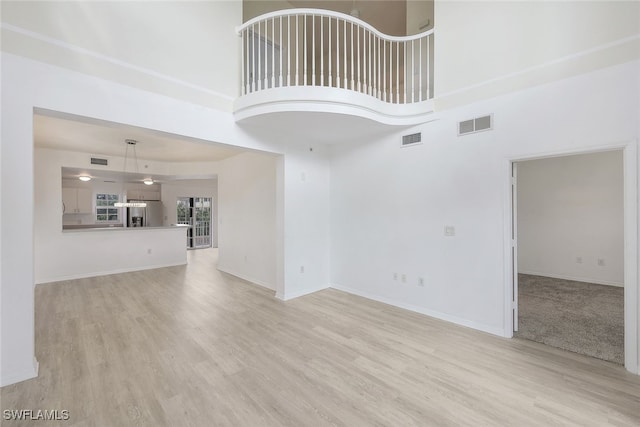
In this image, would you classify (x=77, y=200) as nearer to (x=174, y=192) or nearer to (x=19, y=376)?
(x=174, y=192)

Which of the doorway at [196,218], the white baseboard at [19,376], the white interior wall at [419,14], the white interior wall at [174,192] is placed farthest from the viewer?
the doorway at [196,218]

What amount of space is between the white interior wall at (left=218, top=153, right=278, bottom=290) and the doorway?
4766 millimetres

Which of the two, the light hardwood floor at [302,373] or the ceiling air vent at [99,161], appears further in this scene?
the ceiling air vent at [99,161]

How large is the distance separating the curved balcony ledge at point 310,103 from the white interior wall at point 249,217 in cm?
151

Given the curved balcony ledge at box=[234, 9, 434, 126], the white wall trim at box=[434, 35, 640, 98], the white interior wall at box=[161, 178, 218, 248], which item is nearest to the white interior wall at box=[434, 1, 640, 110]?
the white wall trim at box=[434, 35, 640, 98]

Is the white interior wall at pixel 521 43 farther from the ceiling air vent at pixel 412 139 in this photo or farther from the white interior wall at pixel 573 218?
the white interior wall at pixel 573 218

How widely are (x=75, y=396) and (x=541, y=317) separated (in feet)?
16.7

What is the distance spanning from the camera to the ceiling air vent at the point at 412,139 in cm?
382

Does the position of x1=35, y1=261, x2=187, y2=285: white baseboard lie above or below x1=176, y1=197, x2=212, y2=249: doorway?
below

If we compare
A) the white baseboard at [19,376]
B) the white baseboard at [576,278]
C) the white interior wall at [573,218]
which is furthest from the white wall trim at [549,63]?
the white baseboard at [19,376]

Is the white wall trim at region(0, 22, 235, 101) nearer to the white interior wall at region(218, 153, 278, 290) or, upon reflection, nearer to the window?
the white interior wall at region(218, 153, 278, 290)

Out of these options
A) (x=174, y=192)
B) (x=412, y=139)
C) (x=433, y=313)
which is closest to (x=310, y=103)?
(x=412, y=139)

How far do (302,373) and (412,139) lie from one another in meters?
3.28

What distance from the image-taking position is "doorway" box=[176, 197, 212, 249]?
1054 cm
